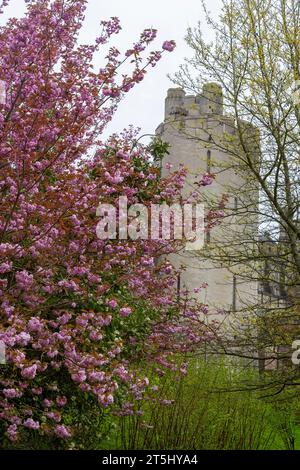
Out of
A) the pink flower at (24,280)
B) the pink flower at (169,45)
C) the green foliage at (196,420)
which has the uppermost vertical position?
the pink flower at (169,45)

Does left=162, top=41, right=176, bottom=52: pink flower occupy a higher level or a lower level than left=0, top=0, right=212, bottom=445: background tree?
higher

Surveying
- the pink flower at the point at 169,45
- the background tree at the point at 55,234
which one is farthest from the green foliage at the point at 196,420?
the pink flower at the point at 169,45

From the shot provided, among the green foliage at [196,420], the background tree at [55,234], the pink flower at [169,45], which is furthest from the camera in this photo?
the green foliage at [196,420]

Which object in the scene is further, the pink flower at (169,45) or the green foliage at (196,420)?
the green foliage at (196,420)

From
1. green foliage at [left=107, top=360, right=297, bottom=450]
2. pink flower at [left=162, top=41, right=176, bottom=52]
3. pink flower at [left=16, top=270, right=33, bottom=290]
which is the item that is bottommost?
green foliage at [left=107, top=360, right=297, bottom=450]

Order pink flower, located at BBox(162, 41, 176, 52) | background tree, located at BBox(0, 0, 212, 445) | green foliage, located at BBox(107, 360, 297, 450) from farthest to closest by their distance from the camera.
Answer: green foliage, located at BBox(107, 360, 297, 450)
pink flower, located at BBox(162, 41, 176, 52)
background tree, located at BBox(0, 0, 212, 445)

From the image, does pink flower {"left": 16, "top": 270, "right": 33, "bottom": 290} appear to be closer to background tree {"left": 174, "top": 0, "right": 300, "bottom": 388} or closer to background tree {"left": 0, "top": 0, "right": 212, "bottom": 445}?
background tree {"left": 0, "top": 0, "right": 212, "bottom": 445}

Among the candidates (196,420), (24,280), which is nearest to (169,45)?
(24,280)

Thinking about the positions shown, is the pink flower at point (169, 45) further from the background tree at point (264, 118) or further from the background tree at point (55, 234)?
the background tree at point (264, 118)

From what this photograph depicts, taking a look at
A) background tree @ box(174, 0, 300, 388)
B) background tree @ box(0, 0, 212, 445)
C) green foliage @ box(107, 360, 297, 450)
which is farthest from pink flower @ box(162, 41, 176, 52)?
green foliage @ box(107, 360, 297, 450)

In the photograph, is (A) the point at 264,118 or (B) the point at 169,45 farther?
(A) the point at 264,118

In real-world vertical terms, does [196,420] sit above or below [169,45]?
below

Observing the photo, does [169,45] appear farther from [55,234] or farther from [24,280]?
[24,280]

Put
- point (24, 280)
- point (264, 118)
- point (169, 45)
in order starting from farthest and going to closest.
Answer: point (264, 118), point (169, 45), point (24, 280)
